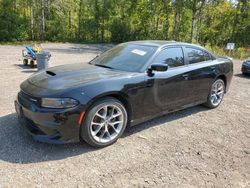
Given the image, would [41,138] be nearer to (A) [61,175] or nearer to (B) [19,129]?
(A) [61,175]

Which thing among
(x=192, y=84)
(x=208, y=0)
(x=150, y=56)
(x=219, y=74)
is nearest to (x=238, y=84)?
(x=219, y=74)

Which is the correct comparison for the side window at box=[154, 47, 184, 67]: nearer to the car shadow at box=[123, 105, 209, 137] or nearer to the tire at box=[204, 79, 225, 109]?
the car shadow at box=[123, 105, 209, 137]

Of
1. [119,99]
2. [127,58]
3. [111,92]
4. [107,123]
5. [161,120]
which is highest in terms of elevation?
[127,58]

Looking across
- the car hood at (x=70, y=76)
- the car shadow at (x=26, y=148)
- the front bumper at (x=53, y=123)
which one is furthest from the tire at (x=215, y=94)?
the front bumper at (x=53, y=123)

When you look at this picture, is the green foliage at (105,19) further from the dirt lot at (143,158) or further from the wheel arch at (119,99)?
the wheel arch at (119,99)

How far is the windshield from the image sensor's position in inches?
153

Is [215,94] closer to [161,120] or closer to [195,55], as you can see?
[195,55]

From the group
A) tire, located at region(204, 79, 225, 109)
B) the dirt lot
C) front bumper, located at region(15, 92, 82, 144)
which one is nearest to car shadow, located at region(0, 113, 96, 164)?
the dirt lot

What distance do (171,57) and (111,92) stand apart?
1533 millimetres

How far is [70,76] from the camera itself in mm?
3473

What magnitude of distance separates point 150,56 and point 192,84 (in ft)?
3.76

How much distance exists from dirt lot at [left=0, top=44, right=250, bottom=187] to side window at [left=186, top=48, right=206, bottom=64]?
119cm

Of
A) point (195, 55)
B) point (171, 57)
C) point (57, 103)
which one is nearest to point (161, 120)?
point (171, 57)

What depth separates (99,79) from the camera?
11.0 feet
